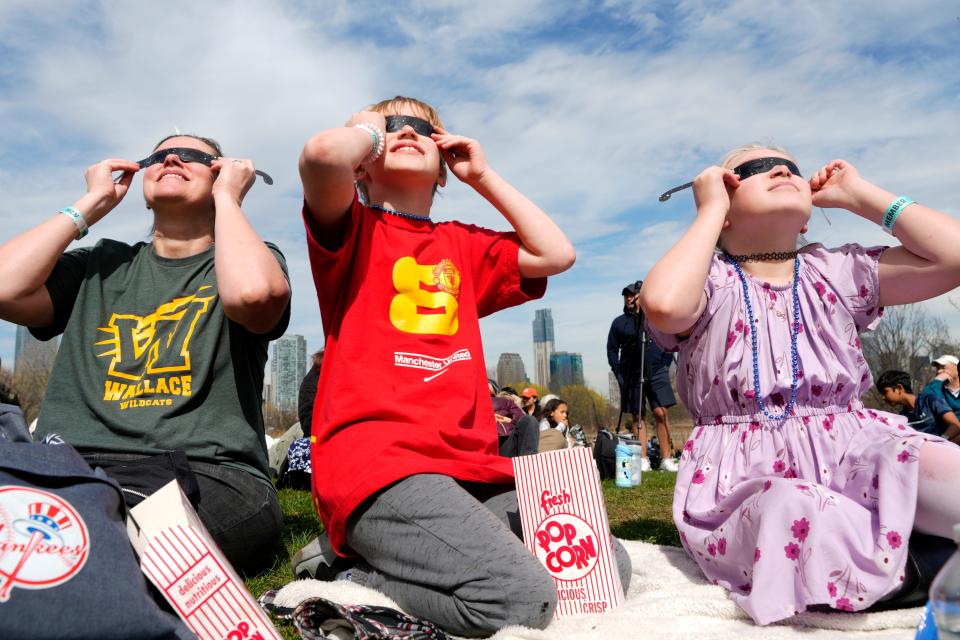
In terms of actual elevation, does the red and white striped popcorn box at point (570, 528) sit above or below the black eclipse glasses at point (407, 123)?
below

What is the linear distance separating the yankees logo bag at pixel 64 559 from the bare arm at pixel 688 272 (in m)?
1.81

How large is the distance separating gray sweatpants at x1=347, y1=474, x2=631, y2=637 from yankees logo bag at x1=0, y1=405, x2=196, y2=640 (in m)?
0.74

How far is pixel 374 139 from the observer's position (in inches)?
105

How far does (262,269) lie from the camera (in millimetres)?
2615

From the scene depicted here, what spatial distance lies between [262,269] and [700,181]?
67.3 inches

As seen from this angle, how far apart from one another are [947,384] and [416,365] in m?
8.58

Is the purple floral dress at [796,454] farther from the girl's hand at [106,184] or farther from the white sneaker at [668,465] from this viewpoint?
the white sneaker at [668,465]

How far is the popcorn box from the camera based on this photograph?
5.48 feet

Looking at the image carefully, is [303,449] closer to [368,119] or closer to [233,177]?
[233,177]

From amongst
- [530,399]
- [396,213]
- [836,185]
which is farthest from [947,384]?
[396,213]

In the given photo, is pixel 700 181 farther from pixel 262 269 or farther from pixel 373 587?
pixel 373 587

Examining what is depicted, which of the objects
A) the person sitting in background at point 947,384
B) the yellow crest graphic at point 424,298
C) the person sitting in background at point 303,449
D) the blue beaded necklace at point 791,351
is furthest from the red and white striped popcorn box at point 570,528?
the person sitting in background at point 947,384

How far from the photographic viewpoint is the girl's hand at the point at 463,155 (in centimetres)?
296

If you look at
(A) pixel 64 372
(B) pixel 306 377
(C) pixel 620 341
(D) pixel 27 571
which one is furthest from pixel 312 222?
(C) pixel 620 341
